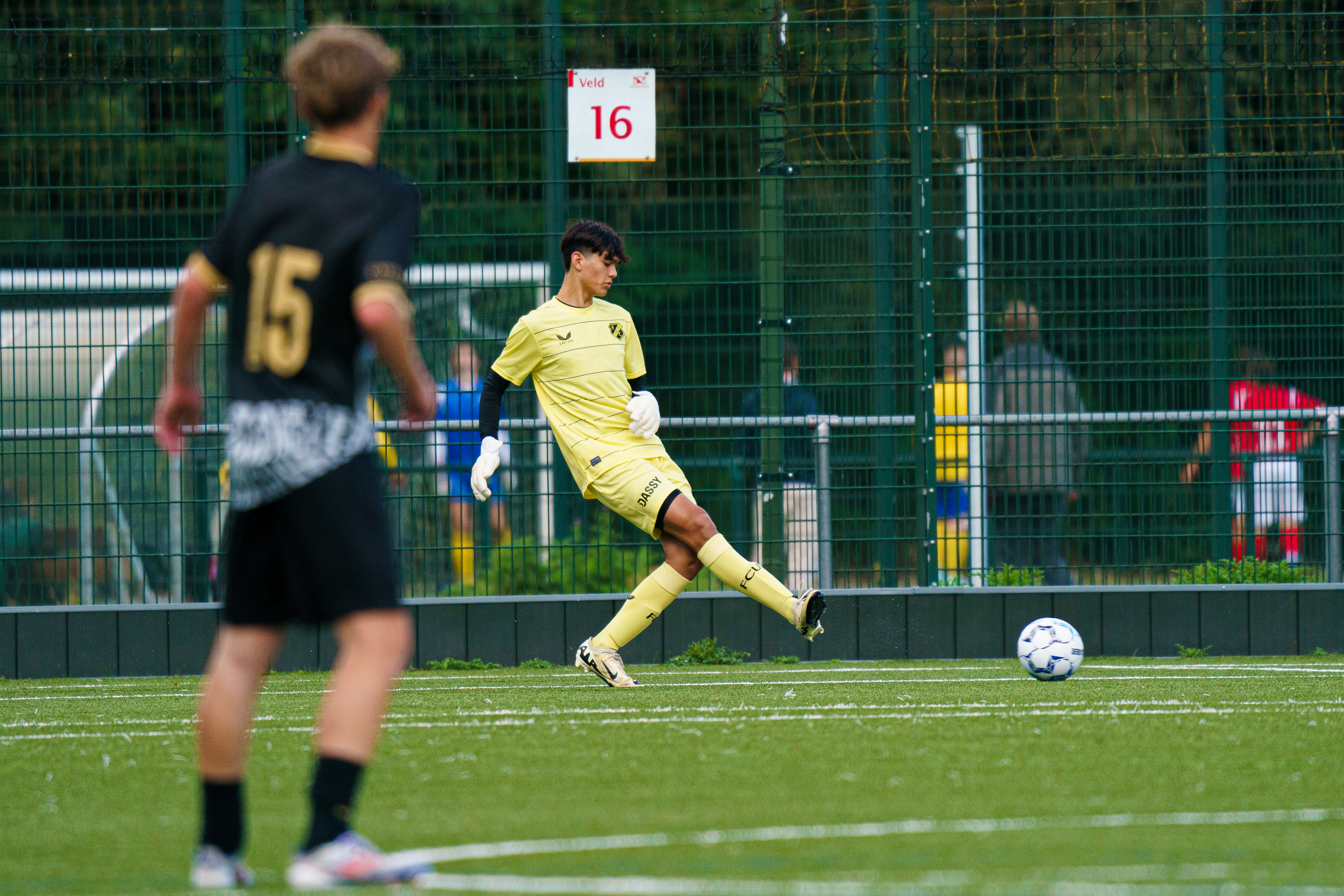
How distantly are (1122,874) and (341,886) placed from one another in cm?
149

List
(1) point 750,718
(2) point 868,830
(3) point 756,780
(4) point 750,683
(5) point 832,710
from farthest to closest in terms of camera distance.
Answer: (4) point 750,683 < (5) point 832,710 < (1) point 750,718 < (3) point 756,780 < (2) point 868,830

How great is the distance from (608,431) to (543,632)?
6.60ft

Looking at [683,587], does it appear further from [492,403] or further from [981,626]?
[981,626]

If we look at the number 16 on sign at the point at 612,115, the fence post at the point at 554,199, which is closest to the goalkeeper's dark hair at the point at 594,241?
the fence post at the point at 554,199

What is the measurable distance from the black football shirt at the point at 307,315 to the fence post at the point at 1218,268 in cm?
756

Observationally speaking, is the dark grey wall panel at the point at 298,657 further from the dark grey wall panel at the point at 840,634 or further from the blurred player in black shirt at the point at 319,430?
the blurred player in black shirt at the point at 319,430

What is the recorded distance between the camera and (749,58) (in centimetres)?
1009

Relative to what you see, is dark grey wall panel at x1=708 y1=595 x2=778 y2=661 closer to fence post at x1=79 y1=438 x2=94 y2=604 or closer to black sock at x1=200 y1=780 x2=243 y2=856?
fence post at x1=79 y1=438 x2=94 y2=604

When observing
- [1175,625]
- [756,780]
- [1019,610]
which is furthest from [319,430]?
[1175,625]

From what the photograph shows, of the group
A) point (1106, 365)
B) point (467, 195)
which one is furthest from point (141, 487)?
point (1106, 365)

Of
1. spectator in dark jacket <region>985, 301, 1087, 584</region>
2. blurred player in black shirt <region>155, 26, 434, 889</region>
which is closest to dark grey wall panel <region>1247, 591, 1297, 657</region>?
spectator in dark jacket <region>985, 301, 1087, 584</region>

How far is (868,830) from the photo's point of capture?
3.95 metres

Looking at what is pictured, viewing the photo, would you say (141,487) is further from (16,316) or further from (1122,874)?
(1122,874)

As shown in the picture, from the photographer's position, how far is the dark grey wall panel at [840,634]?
33.0 ft
